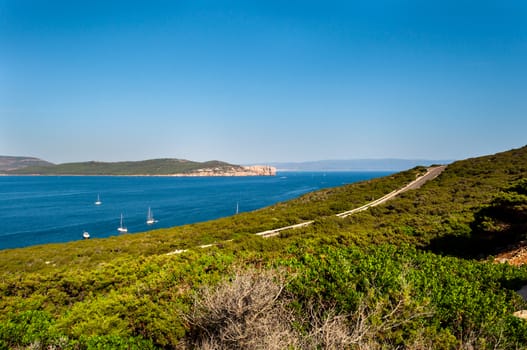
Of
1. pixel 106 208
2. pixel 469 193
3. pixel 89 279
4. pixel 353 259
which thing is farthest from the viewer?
pixel 106 208

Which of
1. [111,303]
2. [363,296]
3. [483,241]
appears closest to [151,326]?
[111,303]

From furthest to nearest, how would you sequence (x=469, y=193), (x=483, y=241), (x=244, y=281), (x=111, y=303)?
(x=469, y=193) < (x=483, y=241) < (x=111, y=303) < (x=244, y=281)

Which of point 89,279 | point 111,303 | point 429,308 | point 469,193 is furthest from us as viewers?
point 469,193

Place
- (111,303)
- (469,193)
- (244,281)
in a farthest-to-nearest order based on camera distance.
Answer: (469,193) < (111,303) < (244,281)

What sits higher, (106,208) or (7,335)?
(7,335)

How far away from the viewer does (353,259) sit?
6676 mm

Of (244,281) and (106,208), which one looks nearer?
(244,281)

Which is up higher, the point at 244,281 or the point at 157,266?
the point at 244,281

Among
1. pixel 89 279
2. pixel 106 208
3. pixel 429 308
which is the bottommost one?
pixel 106 208

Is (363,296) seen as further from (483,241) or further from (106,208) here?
(106,208)

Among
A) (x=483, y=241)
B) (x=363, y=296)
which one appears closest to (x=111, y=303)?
(x=363, y=296)

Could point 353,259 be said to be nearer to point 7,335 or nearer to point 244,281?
point 244,281

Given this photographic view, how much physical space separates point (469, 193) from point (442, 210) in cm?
631

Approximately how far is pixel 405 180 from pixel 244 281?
37497mm
